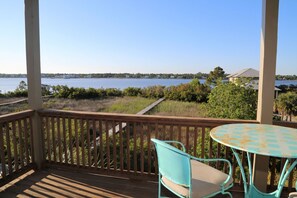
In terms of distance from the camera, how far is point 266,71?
2344 millimetres

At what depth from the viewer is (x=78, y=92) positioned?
11555 mm

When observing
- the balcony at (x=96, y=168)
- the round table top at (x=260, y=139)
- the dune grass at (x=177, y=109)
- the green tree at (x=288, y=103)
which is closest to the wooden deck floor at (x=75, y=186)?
the balcony at (x=96, y=168)

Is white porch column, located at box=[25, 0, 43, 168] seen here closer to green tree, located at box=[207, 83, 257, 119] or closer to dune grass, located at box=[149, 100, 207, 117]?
green tree, located at box=[207, 83, 257, 119]

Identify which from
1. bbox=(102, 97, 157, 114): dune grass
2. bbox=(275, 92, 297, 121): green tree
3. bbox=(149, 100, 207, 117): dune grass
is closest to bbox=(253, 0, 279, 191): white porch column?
bbox=(149, 100, 207, 117): dune grass

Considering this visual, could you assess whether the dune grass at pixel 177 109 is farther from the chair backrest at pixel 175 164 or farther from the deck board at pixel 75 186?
the chair backrest at pixel 175 164

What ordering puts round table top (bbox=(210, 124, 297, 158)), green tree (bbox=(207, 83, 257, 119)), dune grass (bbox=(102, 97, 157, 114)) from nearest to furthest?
1. round table top (bbox=(210, 124, 297, 158))
2. green tree (bbox=(207, 83, 257, 119))
3. dune grass (bbox=(102, 97, 157, 114))

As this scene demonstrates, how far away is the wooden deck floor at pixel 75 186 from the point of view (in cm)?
251

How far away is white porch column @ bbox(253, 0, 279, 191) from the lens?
2.29m

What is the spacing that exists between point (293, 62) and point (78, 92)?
9782mm

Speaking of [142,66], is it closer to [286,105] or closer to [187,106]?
[187,106]

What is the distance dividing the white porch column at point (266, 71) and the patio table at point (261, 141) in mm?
290

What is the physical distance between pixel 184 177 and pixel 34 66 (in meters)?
2.60

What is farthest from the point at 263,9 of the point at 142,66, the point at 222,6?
the point at 142,66

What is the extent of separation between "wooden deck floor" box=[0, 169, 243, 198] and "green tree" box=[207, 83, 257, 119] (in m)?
2.54
